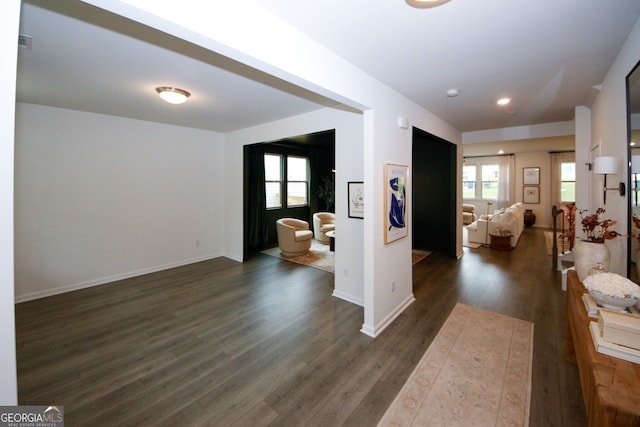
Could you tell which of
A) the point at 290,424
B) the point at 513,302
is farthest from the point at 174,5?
the point at 513,302

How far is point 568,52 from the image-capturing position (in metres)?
2.15

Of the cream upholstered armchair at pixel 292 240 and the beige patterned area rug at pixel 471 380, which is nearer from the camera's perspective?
the beige patterned area rug at pixel 471 380

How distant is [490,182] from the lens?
33.3ft

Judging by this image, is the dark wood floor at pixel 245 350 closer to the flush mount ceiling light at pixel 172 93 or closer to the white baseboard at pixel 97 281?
the white baseboard at pixel 97 281

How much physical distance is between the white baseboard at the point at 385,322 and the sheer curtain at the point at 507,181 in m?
8.37

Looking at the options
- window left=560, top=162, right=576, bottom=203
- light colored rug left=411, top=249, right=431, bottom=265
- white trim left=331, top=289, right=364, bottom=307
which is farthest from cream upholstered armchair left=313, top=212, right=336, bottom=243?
window left=560, top=162, right=576, bottom=203

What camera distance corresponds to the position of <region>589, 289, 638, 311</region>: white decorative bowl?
4.93ft

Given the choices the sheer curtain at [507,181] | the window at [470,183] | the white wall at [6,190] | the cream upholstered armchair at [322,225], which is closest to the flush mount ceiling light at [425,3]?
the white wall at [6,190]

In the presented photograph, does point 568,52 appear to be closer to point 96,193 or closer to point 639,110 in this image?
point 639,110

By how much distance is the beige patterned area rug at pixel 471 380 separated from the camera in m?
1.78

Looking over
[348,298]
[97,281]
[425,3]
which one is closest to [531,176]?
[348,298]

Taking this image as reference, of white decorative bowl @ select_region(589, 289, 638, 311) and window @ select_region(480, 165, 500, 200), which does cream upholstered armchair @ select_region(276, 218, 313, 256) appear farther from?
window @ select_region(480, 165, 500, 200)

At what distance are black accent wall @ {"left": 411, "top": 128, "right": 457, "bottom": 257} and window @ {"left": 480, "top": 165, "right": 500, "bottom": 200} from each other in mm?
5528

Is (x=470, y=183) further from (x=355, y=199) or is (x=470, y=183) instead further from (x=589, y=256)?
(x=589, y=256)
